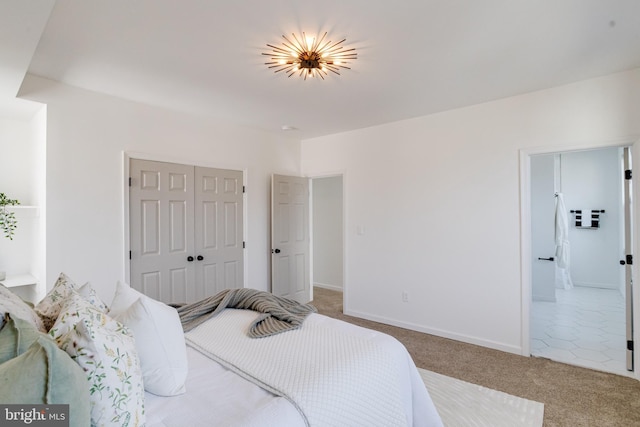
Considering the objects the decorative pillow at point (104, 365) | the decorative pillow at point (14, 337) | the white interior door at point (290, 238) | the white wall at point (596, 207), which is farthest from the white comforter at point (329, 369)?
the white wall at point (596, 207)

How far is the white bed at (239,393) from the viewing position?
3.68 ft

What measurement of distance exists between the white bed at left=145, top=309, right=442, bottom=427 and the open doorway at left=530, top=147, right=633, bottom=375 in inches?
89.0

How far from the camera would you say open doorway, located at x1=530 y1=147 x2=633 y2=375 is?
3316 mm

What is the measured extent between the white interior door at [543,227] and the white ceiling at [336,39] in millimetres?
2403

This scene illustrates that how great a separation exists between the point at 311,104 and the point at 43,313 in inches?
109

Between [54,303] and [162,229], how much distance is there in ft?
6.43

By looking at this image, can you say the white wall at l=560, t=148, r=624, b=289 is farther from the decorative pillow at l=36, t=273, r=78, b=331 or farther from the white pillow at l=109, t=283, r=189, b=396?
the decorative pillow at l=36, t=273, r=78, b=331

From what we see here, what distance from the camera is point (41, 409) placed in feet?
2.38

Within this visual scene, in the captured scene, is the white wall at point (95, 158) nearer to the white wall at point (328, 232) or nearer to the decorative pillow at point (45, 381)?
the decorative pillow at point (45, 381)

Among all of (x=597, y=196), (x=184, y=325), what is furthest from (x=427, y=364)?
(x=597, y=196)

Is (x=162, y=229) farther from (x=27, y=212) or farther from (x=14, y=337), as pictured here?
(x=14, y=337)

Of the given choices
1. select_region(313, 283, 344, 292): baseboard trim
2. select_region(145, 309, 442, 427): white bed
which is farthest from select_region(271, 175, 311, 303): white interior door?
select_region(145, 309, 442, 427): white bed

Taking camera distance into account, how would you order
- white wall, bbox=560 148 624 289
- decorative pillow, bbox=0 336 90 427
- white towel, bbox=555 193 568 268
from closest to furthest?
decorative pillow, bbox=0 336 90 427 < white towel, bbox=555 193 568 268 < white wall, bbox=560 148 624 289

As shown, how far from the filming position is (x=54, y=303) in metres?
1.51
